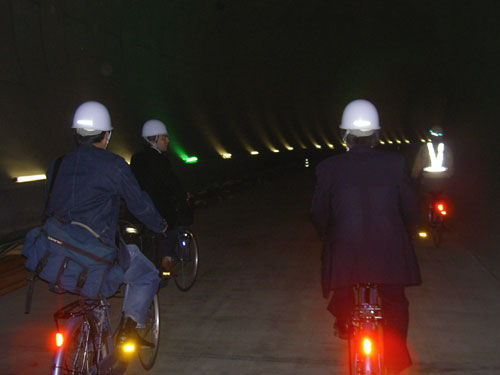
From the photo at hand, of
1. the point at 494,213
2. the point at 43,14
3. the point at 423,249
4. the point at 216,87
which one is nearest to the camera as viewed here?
the point at 423,249

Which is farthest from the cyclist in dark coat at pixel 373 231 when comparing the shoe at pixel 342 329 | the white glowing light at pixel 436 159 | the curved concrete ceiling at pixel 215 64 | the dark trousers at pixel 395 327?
the curved concrete ceiling at pixel 215 64

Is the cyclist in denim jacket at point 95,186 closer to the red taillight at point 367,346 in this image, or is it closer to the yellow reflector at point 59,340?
the yellow reflector at point 59,340

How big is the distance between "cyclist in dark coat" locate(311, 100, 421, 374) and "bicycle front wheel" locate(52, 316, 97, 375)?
61.3 inches

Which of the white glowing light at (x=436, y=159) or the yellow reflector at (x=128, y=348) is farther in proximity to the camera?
the white glowing light at (x=436, y=159)

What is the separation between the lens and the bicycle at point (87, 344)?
369cm

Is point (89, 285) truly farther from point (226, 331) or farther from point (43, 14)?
point (43, 14)

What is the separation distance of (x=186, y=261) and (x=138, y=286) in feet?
11.4

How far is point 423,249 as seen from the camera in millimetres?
10727

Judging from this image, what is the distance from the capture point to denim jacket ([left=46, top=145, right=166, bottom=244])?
3977mm

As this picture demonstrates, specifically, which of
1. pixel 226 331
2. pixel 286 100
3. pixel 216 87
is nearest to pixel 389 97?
pixel 286 100

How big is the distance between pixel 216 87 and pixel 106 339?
24175 mm

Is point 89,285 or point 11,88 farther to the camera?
point 11,88

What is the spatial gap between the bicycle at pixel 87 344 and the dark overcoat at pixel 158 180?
7.53ft

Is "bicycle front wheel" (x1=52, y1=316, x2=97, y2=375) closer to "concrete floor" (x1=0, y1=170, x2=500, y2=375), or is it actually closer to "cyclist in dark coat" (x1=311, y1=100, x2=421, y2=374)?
"concrete floor" (x1=0, y1=170, x2=500, y2=375)
